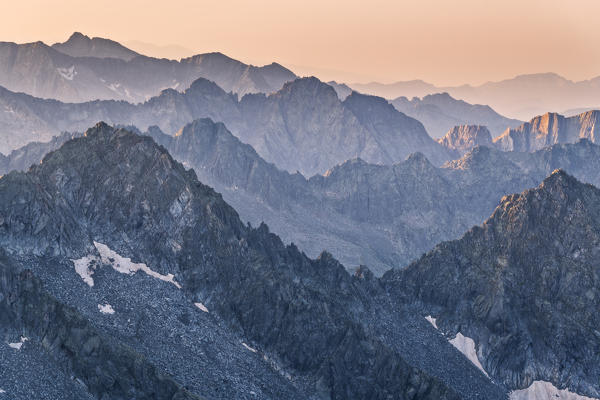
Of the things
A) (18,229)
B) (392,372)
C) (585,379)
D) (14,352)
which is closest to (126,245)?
(18,229)

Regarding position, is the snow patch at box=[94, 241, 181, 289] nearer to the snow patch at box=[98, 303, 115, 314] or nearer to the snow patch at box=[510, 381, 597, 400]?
the snow patch at box=[98, 303, 115, 314]

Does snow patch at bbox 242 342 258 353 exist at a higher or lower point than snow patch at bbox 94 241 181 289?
lower

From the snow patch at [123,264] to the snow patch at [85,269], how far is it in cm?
558

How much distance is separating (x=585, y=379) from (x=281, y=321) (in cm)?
9907

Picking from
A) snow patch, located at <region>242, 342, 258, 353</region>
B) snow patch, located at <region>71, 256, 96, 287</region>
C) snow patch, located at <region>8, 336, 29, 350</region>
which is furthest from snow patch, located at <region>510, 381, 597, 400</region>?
snow patch, located at <region>8, 336, 29, 350</region>

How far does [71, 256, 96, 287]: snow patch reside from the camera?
16638 cm

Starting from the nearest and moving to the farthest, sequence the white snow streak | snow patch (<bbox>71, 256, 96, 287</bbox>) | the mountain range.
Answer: the mountain range < snow patch (<bbox>71, 256, 96, 287</bbox>) < the white snow streak

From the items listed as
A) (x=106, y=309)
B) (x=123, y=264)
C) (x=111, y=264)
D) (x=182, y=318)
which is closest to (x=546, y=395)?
(x=182, y=318)

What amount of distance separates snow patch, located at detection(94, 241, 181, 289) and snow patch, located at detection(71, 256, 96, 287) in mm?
5585

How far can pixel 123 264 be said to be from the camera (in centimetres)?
18038

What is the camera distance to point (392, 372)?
170 m

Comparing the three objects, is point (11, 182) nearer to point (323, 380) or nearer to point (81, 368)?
point (81, 368)

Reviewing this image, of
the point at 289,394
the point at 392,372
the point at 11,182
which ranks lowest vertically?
the point at 289,394

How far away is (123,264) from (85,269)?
13299 millimetres
